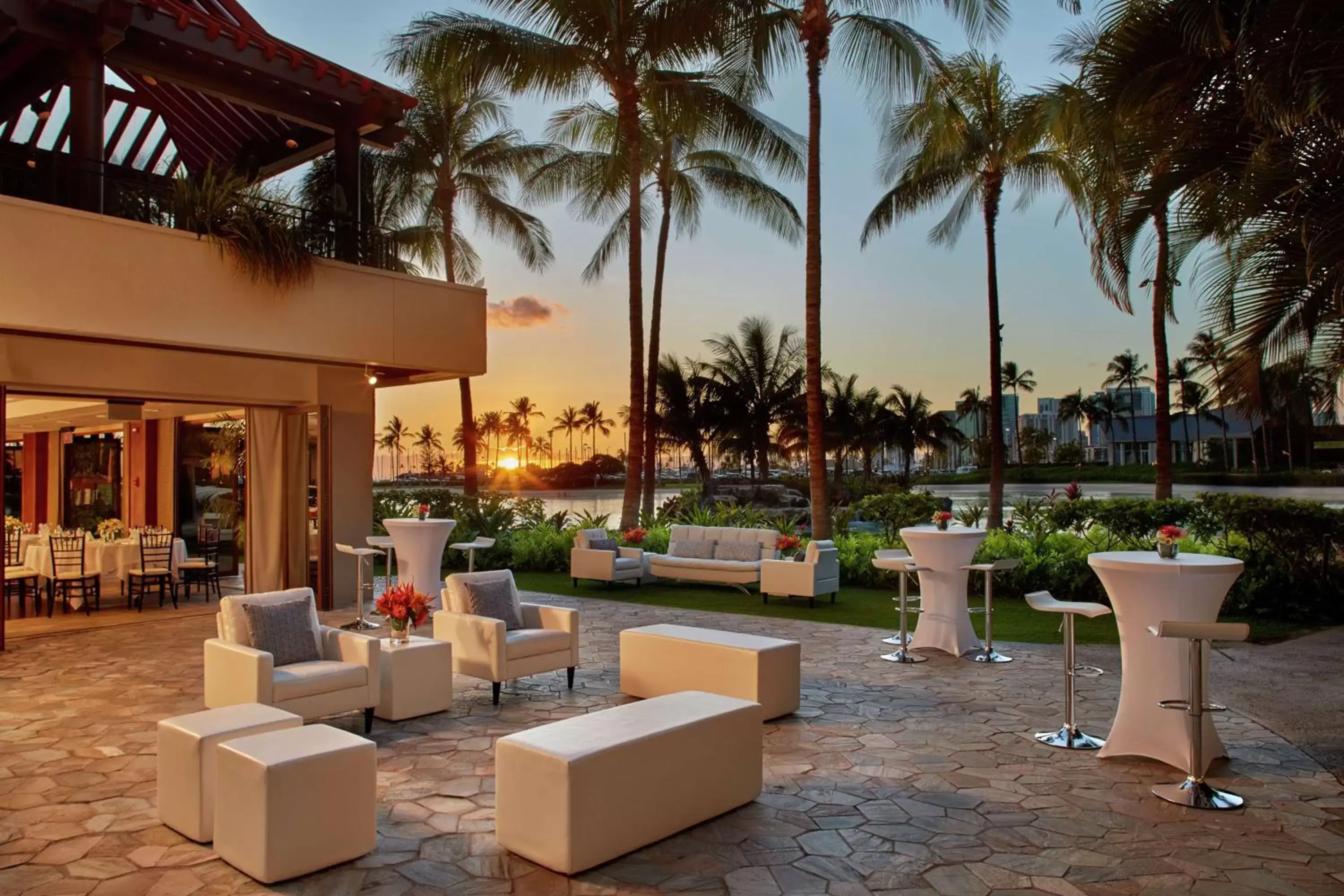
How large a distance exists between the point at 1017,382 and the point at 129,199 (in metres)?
63.5

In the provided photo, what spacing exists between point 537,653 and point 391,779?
2.07 metres

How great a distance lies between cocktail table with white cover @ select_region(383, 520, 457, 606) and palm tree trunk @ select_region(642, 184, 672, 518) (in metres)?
8.44

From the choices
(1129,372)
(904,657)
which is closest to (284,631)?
(904,657)

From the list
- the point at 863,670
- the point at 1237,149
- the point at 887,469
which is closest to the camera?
the point at 1237,149

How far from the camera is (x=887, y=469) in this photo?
3788 cm

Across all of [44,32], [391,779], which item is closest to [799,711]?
[391,779]

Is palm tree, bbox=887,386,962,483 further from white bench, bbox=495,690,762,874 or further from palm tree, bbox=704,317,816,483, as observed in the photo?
white bench, bbox=495,690,762,874

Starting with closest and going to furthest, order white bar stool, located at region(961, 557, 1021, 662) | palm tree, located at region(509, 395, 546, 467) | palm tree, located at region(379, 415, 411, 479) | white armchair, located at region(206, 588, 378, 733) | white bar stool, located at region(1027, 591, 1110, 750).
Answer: white bar stool, located at region(1027, 591, 1110, 750) → white armchair, located at region(206, 588, 378, 733) → white bar stool, located at region(961, 557, 1021, 662) → palm tree, located at region(379, 415, 411, 479) → palm tree, located at region(509, 395, 546, 467)

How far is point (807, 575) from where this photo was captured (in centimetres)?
1148

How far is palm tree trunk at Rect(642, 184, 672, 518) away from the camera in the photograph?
778 inches

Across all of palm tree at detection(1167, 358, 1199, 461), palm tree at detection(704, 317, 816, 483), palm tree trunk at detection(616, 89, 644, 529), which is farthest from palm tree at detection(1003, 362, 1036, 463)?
palm tree trunk at detection(616, 89, 644, 529)

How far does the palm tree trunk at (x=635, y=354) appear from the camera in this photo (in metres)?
15.6

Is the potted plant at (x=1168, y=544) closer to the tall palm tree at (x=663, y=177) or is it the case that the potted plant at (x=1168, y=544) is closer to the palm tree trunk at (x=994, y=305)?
the tall palm tree at (x=663, y=177)

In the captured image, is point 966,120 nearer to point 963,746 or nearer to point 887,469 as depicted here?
point 963,746
